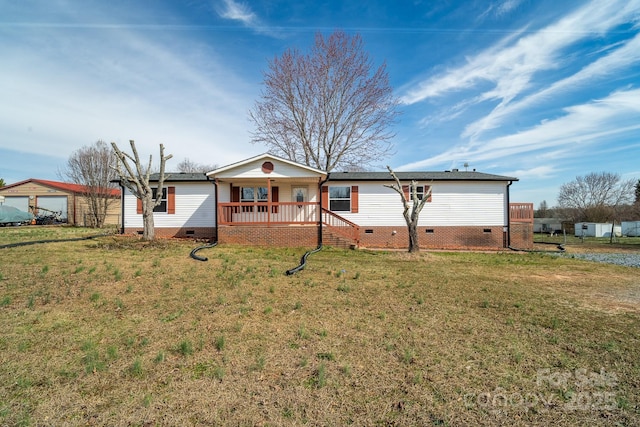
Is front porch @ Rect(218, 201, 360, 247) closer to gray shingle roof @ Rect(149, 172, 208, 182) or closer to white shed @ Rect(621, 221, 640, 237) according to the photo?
gray shingle roof @ Rect(149, 172, 208, 182)

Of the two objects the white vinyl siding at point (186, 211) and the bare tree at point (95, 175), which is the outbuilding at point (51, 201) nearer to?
the bare tree at point (95, 175)

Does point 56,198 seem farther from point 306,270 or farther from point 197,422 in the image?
point 197,422

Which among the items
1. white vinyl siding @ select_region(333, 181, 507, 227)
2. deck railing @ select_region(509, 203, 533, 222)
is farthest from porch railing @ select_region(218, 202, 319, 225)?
deck railing @ select_region(509, 203, 533, 222)

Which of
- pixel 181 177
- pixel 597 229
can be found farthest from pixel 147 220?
pixel 597 229

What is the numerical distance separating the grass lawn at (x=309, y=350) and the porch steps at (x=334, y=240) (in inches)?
255

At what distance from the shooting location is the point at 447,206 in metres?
16.0

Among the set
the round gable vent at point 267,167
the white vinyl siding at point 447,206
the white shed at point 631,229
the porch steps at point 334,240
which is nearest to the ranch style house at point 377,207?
the white vinyl siding at point 447,206

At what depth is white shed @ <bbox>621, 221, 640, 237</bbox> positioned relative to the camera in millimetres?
28953

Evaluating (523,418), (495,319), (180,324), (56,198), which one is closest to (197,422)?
(180,324)

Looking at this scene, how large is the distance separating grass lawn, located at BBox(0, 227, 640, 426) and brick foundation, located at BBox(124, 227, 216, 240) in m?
8.67

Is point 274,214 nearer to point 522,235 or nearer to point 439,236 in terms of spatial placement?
point 439,236

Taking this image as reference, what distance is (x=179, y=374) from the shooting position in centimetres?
314

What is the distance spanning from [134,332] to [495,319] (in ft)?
16.6

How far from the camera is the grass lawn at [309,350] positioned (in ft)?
8.54
